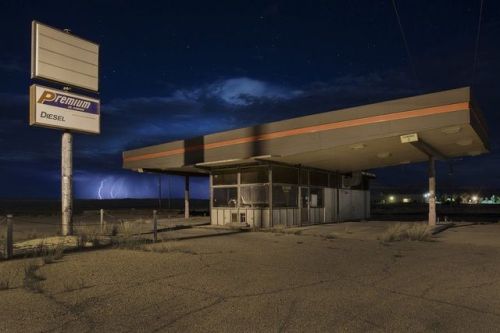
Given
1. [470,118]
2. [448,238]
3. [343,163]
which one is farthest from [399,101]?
[343,163]

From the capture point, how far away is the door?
2302 centimetres

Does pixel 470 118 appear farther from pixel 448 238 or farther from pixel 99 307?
pixel 99 307

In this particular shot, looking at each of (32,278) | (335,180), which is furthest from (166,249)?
(335,180)

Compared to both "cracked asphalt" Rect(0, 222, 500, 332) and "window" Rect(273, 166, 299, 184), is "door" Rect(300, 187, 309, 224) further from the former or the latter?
"cracked asphalt" Rect(0, 222, 500, 332)

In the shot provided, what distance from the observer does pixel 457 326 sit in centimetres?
564

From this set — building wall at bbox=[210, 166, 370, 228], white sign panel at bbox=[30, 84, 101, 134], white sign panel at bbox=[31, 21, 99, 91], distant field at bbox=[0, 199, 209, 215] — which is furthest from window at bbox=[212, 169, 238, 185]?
distant field at bbox=[0, 199, 209, 215]

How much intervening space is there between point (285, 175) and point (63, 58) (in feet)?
36.6

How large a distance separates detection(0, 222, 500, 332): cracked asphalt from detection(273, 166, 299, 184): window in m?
8.56

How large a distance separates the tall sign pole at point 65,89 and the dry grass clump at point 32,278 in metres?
6.28

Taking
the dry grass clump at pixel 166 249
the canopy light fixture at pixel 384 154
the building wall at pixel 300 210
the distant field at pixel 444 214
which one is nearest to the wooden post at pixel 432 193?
the canopy light fixture at pixel 384 154

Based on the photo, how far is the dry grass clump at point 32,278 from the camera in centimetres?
775

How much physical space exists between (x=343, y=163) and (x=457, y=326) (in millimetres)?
17812

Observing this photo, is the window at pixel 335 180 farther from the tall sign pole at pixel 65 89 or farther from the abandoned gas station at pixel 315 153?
the tall sign pole at pixel 65 89

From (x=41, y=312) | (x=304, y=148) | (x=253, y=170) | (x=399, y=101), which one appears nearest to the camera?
(x=41, y=312)
